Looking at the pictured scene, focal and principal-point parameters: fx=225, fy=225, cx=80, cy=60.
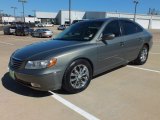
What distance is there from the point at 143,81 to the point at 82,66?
1786 mm

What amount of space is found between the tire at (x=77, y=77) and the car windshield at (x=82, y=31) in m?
0.73

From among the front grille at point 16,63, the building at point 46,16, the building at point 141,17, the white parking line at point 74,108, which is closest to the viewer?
the white parking line at point 74,108

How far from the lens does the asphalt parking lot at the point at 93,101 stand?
387 cm

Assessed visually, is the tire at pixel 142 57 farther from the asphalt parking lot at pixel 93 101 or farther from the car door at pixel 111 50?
the asphalt parking lot at pixel 93 101

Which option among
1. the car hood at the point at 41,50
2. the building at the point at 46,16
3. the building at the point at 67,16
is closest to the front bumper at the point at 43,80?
the car hood at the point at 41,50

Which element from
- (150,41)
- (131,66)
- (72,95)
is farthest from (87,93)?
(150,41)

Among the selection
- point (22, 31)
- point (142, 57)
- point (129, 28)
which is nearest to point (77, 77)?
point (129, 28)

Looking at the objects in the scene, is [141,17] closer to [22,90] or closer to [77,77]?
[77,77]

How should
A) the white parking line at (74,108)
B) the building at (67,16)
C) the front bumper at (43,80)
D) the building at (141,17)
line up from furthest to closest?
the building at (67,16)
the building at (141,17)
the front bumper at (43,80)
the white parking line at (74,108)

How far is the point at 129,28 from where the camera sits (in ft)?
21.8

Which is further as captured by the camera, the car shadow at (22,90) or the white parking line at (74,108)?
the car shadow at (22,90)

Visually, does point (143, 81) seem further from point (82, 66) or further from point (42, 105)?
point (42, 105)

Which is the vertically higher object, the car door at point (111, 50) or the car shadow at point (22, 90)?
A: the car door at point (111, 50)

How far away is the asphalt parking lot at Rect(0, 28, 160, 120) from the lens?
387 centimetres
